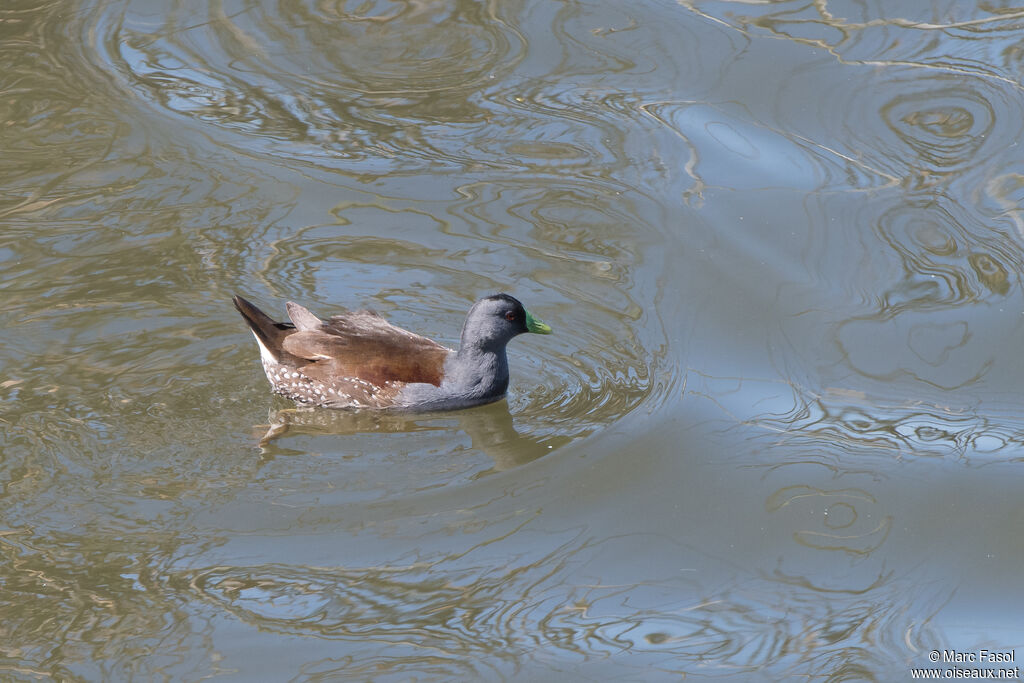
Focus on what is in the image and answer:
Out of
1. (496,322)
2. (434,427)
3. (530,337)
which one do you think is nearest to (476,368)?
(496,322)

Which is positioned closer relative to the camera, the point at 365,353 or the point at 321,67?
the point at 365,353

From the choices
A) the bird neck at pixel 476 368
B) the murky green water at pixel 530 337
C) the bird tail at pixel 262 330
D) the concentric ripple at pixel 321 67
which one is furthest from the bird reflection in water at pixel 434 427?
the concentric ripple at pixel 321 67

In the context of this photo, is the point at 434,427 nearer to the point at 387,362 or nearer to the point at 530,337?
the point at 387,362

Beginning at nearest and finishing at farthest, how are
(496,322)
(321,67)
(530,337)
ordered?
1. (496,322)
2. (530,337)
3. (321,67)

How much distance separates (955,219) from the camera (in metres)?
9.51

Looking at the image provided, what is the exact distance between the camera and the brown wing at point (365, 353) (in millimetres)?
7996

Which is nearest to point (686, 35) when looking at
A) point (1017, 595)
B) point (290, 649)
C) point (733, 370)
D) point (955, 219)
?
point (955, 219)

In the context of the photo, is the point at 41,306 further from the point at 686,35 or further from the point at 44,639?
the point at 686,35

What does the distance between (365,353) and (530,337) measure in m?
1.36

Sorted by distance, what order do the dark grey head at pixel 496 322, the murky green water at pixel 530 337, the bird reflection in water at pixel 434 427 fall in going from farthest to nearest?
the dark grey head at pixel 496 322 < the bird reflection in water at pixel 434 427 < the murky green water at pixel 530 337

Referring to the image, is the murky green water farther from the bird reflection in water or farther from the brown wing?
the brown wing

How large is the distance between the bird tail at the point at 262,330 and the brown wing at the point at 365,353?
0.06m

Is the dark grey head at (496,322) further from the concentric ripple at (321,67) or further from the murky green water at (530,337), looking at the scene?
the concentric ripple at (321,67)

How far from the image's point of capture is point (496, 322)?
7.97 meters
